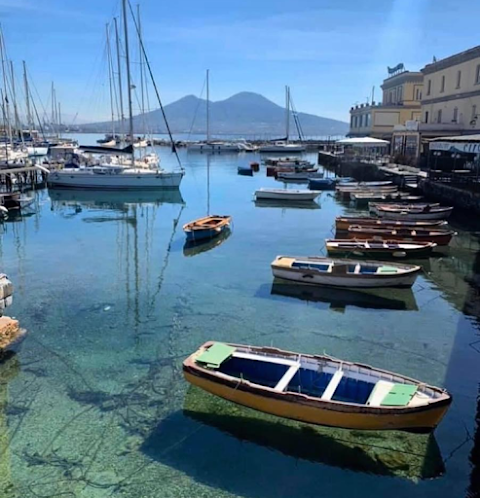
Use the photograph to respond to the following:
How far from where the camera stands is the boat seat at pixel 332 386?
8703mm

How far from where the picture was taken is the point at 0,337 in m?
12.1

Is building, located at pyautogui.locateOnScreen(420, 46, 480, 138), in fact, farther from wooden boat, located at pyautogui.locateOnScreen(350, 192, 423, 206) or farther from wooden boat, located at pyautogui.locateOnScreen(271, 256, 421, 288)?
wooden boat, located at pyautogui.locateOnScreen(271, 256, 421, 288)

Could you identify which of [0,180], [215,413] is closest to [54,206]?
[0,180]

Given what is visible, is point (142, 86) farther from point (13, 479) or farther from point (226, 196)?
point (13, 479)

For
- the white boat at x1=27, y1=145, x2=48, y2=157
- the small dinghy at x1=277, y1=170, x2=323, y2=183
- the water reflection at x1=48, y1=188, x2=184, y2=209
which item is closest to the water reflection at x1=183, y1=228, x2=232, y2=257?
the water reflection at x1=48, y1=188, x2=184, y2=209

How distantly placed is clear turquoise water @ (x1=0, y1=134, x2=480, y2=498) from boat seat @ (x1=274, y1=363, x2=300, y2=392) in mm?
802

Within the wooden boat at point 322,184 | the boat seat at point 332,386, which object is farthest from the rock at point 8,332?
the wooden boat at point 322,184

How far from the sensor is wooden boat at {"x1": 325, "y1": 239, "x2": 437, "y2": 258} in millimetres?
20328

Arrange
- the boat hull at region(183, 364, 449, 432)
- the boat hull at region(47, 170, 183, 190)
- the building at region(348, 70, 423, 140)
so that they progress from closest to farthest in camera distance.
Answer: the boat hull at region(183, 364, 449, 432) < the boat hull at region(47, 170, 183, 190) < the building at region(348, 70, 423, 140)

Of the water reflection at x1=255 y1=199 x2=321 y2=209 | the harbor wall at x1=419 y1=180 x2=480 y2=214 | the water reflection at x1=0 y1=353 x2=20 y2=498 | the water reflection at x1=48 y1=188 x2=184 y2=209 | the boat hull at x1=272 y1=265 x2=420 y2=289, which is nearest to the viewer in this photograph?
the water reflection at x1=0 y1=353 x2=20 y2=498

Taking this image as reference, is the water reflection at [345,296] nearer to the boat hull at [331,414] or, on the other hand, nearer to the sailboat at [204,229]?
the boat hull at [331,414]

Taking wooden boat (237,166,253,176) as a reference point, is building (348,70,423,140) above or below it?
above

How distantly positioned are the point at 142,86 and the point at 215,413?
4584cm

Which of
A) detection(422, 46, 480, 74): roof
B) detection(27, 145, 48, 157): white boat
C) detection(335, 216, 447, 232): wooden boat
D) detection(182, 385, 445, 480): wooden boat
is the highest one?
detection(422, 46, 480, 74): roof
